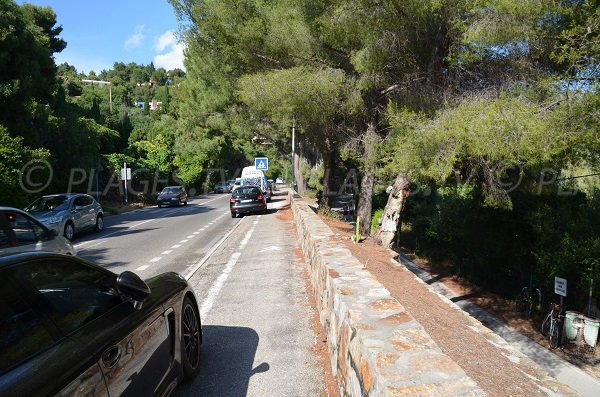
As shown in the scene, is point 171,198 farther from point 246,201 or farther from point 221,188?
point 221,188

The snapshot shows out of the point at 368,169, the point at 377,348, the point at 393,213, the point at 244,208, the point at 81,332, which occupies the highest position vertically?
the point at 368,169

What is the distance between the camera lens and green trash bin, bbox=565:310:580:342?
36.0ft

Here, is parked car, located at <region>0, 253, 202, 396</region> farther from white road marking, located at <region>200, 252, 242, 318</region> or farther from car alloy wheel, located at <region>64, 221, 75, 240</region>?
car alloy wheel, located at <region>64, 221, 75, 240</region>

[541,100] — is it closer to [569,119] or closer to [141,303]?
[569,119]

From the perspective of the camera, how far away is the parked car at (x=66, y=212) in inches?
541

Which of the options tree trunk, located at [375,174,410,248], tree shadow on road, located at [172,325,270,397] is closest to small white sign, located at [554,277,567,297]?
tree trunk, located at [375,174,410,248]

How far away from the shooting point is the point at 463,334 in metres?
5.71

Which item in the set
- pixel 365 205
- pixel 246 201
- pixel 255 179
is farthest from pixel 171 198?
pixel 365 205

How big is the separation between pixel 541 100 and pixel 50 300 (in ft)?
30.1

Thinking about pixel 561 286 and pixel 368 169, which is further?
pixel 368 169

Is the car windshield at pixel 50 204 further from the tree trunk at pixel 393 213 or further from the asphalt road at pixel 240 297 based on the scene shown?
the tree trunk at pixel 393 213

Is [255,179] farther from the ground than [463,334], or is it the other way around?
[255,179]

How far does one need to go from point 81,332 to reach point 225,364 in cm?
220

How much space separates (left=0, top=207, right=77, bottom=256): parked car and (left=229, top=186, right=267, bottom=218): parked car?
13.7 m
